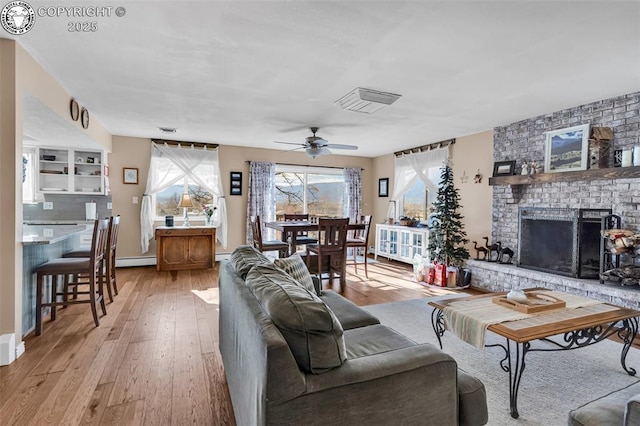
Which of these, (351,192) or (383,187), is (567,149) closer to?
(383,187)

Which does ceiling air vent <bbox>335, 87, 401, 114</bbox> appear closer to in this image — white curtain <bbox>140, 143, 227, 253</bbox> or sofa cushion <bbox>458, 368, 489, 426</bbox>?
sofa cushion <bbox>458, 368, 489, 426</bbox>

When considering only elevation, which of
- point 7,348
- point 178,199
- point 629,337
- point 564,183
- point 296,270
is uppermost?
point 564,183

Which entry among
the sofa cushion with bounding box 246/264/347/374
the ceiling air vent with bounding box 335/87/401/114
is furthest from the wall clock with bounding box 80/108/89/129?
the sofa cushion with bounding box 246/264/347/374

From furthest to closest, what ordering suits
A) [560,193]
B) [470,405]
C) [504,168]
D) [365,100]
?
[504,168] < [560,193] < [365,100] < [470,405]

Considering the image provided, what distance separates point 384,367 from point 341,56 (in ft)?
7.24

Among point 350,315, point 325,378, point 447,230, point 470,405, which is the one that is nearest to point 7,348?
point 350,315

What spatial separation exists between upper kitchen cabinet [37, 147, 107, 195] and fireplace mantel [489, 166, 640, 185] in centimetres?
615

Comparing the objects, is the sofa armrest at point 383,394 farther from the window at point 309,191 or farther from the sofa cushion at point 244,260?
the window at point 309,191

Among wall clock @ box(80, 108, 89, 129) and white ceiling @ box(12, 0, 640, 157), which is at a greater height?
white ceiling @ box(12, 0, 640, 157)

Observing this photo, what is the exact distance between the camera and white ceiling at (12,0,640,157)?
195 centimetres

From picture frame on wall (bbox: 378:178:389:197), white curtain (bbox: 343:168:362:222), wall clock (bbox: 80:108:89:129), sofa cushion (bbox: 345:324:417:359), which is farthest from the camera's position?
white curtain (bbox: 343:168:362:222)

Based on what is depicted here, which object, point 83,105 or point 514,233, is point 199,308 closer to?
point 83,105

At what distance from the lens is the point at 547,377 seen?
227 cm

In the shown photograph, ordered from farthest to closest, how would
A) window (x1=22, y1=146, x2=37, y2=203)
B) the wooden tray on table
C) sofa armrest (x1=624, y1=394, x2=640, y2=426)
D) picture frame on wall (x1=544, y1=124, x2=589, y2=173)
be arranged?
window (x1=22, y1=146, x2=37, y2=203), picture frame on wall (x1=544, y1=124, x2=589, y2=173), the wooden tray on table, sofa armrest (x1=624, y1=394, x2=640, y2=426)
